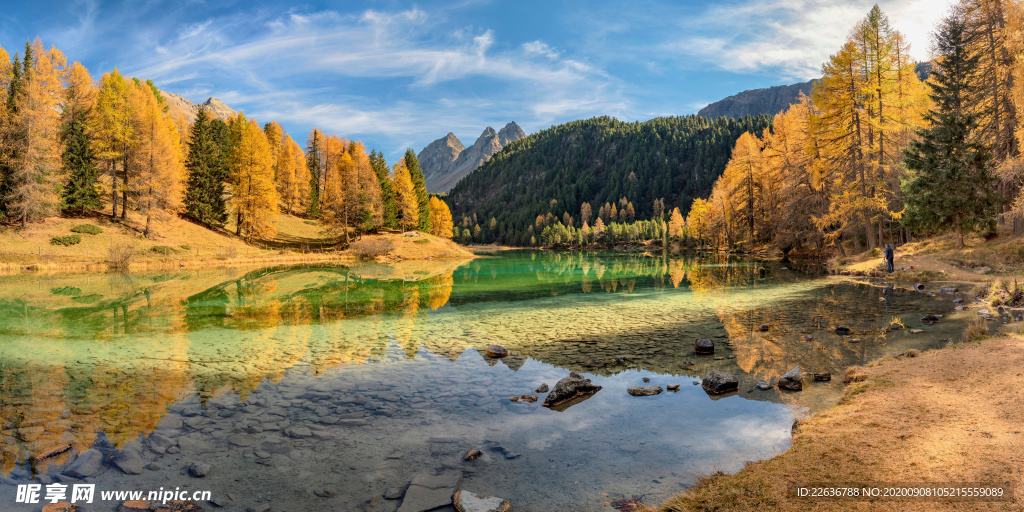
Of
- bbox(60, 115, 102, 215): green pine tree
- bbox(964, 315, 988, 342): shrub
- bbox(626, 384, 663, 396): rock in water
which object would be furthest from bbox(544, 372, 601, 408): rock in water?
bbox(60, 115, 102, 215): green pine tree

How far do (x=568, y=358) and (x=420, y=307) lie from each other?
12261 millimetres

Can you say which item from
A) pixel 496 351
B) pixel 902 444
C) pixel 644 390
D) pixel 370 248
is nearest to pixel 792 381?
pixel 644 390

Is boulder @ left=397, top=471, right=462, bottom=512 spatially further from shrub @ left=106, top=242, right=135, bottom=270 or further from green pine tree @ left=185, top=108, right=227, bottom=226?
green pine tree @ left=185, top=108, right=227, bottom=226

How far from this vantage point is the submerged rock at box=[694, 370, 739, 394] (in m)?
10.3

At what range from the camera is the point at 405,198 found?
71750mm

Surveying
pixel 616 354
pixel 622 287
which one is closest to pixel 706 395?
pixel 616 354

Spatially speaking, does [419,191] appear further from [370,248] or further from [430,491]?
[430,491]

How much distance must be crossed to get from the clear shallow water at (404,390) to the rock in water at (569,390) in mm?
374

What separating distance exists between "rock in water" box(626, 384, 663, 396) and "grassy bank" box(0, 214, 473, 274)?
48.6 metres

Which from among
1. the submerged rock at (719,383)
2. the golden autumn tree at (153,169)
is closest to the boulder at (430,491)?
the submerged rock at (719,383)

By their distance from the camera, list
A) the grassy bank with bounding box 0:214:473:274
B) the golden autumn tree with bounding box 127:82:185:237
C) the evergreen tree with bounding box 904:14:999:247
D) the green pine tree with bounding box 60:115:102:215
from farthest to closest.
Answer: the golden autumn tree with bounding box 127:82:185:237, the green pine tree with bounding box 60:115:102:215, the grassy bank with bounding box 0:214:473:274, the evergreen tree with bounding box 904:14:999:247

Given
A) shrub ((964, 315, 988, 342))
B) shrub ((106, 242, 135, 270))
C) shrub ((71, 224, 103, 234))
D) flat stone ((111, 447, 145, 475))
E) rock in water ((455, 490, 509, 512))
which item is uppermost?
shrub ((71, 224, 103, 234))

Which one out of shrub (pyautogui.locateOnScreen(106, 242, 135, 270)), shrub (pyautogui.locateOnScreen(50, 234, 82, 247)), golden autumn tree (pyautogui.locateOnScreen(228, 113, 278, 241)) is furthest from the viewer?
golden autumn tree (pyautogui.locateOnScreen(228, 113, 278, 241))

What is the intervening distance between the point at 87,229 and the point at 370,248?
27.7 meters
